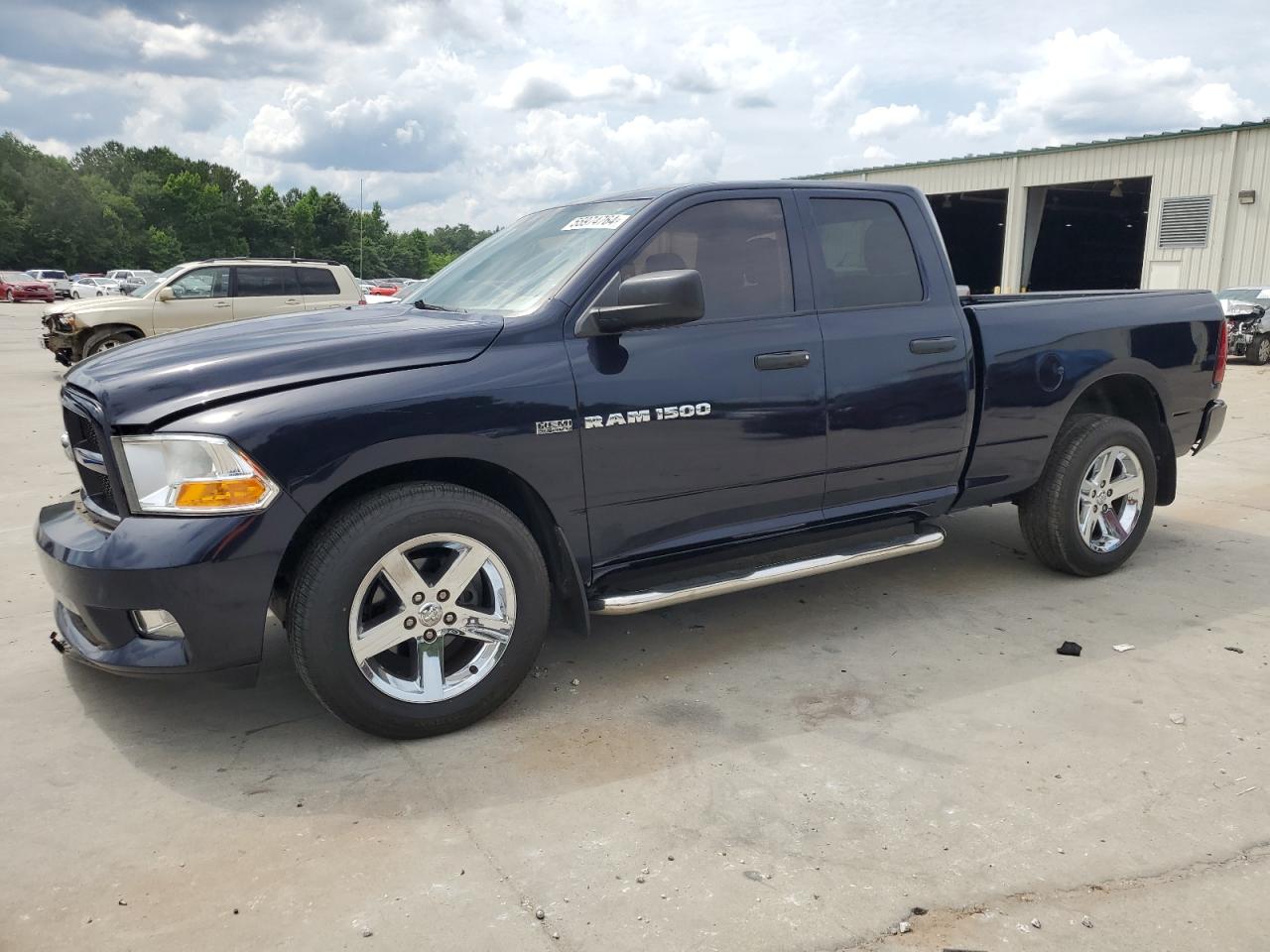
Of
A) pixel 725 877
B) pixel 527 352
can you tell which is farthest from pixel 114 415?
pixel 725 877

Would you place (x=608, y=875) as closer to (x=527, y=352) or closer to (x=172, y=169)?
(x=527, y=352)

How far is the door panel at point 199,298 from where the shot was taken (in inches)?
556

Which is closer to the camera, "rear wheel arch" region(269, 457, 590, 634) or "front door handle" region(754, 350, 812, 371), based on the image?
"rear wheel arch" region(269, 457, 590, 634)

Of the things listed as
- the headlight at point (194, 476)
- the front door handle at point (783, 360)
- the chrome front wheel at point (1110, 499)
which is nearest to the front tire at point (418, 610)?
the headlight at point (194, 476)

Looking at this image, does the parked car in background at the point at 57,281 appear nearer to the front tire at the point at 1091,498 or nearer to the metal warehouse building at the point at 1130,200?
the metal warehouse building at the point at 1130,200

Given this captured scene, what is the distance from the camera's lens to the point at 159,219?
326 ft

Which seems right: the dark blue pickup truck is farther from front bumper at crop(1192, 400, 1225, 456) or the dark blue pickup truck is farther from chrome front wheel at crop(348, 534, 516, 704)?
front bumper at crop(1192, 400, 1225, 456)

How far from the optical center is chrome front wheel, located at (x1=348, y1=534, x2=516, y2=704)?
316 centimetres

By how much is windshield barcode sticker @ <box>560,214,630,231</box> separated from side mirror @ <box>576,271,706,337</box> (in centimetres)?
44

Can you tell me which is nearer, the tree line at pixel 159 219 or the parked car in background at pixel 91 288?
the parked car in background at pixel 91 288

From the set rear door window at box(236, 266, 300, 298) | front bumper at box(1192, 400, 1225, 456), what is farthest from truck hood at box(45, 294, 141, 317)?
front bumper at box(1192, 400, 1225, 456)

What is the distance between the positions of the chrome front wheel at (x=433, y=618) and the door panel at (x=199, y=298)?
12355 millimetres

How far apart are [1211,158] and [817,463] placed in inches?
964

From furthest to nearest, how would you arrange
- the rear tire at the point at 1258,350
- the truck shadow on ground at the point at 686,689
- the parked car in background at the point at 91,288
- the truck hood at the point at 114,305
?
the parked car in background at the point at 91,288 → the rear tire at the point at 1258,350 → the truck hood at the point at 114,305 → the truck shadow on ground at the point at 686,689
